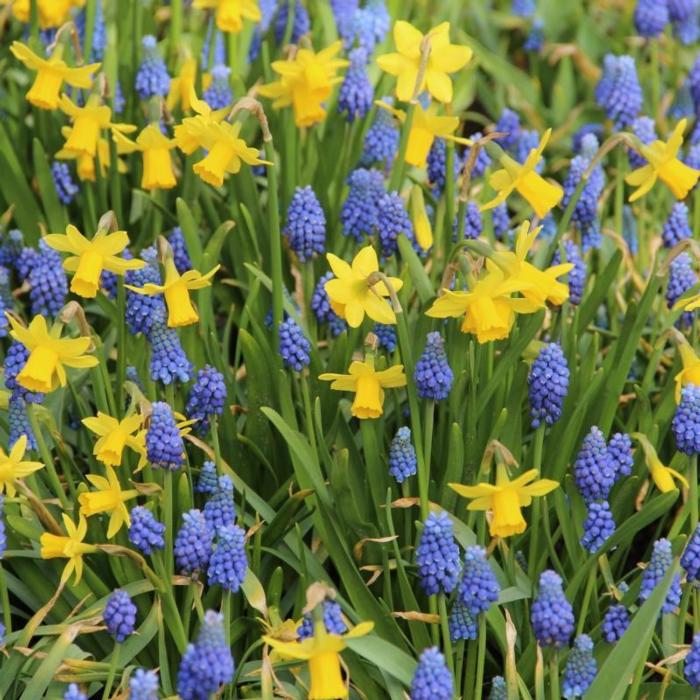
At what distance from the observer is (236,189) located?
384cm

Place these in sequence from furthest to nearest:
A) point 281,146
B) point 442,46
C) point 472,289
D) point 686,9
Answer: point 686,9 < point 281,146 < point 442,46 < point 472,289

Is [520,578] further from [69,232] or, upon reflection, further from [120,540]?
[69,232]

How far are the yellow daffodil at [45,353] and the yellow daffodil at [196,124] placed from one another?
25.1 inches

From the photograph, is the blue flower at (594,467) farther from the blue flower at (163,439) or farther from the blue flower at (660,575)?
the blue flower at (163,439)

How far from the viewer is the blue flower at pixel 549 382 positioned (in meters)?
2.89

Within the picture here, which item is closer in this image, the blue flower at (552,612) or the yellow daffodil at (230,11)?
the blue flower at (552,612)

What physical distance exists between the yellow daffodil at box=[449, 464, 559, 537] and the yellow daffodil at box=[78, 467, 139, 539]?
2.53ft

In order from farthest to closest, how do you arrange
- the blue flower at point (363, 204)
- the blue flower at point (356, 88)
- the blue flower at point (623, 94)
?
the blue flower at point (623, 94) < the blue flower at point (356, 88) < the blue flower at point (363, 204)

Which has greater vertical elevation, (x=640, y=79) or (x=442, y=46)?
(x=442, y=46)

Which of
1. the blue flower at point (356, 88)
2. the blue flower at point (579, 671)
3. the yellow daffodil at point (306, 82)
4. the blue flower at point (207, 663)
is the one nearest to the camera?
the blue flower at point (207, 663)

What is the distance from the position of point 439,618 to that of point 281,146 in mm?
1916

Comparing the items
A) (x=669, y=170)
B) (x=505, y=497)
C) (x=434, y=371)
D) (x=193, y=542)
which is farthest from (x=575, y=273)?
(x=193, y=542)

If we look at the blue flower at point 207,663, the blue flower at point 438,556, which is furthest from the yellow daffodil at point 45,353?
the blue flower at point 438,556

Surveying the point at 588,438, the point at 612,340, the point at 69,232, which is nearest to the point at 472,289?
Answer: the point at 588,438
